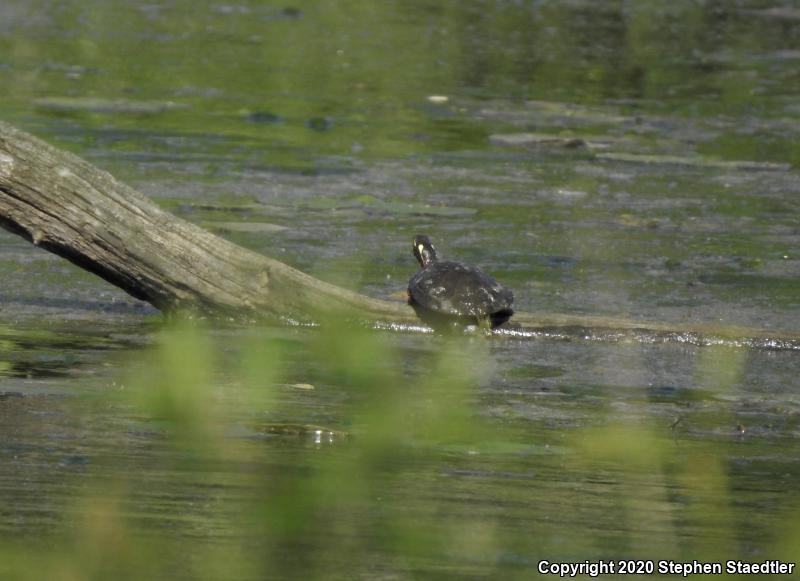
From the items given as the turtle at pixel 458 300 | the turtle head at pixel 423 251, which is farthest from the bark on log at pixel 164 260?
the turtle head at pixel 423 251

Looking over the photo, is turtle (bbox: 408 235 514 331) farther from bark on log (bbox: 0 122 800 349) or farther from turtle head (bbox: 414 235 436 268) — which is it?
turtle head (bbox: 414 235 436 268)

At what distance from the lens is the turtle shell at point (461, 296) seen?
6.64m

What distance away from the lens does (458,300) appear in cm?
670

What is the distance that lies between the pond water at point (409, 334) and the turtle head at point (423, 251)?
0.16 m

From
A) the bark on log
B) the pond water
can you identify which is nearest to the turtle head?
the pond water

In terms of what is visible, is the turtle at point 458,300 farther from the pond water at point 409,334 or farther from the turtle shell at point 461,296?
the pond water at point 409,334

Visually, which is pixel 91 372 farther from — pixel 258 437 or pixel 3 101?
pixel 3 101

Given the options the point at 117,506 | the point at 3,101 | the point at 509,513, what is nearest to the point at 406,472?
the point at 509,513

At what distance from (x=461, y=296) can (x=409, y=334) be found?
0.23 m

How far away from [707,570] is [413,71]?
12037 mm

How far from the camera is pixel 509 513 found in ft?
13.2

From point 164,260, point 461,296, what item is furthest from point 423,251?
point 164,260

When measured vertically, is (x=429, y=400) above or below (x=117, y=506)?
above

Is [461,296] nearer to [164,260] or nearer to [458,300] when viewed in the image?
[458,300]
